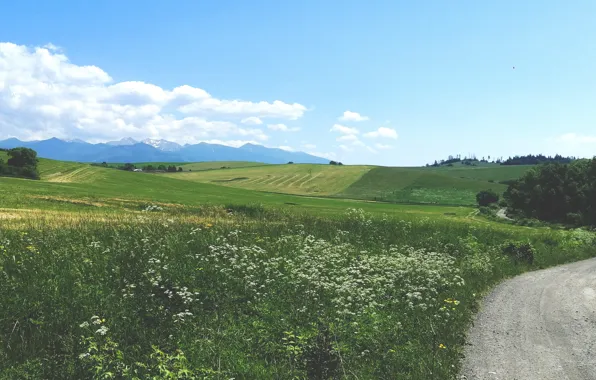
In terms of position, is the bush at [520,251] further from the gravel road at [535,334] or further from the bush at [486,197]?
the bush at [486,197]

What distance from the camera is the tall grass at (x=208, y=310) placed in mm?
8508

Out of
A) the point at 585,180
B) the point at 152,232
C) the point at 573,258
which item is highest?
the point at 585,180

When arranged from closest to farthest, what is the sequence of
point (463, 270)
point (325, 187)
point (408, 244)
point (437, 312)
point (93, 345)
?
point (93, 345) → point (437, 312) → point (463, 270) → point (408, 244) → point (325, 187)

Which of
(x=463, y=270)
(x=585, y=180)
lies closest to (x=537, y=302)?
(x=463, y=270)

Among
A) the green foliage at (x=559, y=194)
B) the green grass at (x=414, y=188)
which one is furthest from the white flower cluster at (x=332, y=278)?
the green grass at (x=414, y=188)

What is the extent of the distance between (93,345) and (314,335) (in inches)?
182

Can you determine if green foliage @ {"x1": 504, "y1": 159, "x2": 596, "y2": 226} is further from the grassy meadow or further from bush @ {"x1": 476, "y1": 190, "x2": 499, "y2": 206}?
the grassy meadow

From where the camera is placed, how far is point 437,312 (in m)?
12.5

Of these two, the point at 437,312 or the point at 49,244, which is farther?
the point at 49,244

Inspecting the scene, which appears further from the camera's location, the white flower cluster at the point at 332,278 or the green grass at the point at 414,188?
the green grass at the point at 414,188

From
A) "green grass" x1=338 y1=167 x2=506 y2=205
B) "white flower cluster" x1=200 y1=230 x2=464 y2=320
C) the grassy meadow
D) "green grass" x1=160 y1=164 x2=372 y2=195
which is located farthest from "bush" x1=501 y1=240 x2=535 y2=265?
"green grass" x1=160 y1=164 x2=372 y2=195

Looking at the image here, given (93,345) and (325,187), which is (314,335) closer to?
(93,345)

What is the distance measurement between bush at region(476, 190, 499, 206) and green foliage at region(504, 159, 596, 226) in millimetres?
23727

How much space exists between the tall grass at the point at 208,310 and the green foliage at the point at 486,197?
11585 centimetres
